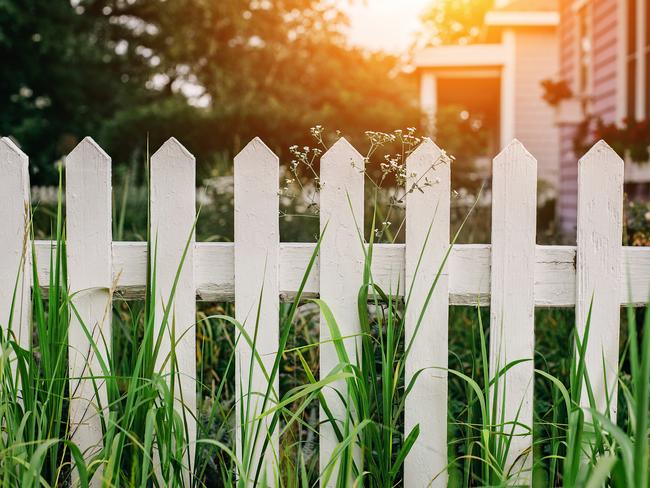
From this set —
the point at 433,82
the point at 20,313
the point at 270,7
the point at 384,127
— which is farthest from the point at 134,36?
the point at 20,313

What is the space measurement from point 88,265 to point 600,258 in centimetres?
128

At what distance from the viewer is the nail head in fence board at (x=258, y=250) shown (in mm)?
2025

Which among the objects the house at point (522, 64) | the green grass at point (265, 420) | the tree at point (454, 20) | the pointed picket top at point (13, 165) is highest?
the tree at point (454, 20)

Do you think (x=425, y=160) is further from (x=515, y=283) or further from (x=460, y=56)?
(x=460, y=56)

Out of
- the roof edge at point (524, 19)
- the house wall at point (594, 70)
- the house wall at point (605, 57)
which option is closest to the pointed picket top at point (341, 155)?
the house wall at point (594, 70)

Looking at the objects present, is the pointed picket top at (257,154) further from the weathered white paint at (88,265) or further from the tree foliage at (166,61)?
the tree foliage at (166,61)

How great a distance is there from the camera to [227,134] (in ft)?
39.6

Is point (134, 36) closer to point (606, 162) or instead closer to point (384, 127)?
point (384, 127)

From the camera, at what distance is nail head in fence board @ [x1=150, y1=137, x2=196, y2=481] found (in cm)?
204

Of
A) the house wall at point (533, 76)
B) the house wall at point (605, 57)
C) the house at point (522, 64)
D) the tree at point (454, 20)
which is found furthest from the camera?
the tree at point (454, 20)

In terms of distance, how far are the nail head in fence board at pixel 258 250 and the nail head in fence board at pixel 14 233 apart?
55 cm

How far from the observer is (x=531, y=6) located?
1622 cm

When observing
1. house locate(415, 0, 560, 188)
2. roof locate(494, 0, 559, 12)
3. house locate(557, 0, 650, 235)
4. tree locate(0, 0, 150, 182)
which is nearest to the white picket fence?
house locate(557, 0, 650, 235)

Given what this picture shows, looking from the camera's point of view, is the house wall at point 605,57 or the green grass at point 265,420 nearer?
the green grass at point 265,420
